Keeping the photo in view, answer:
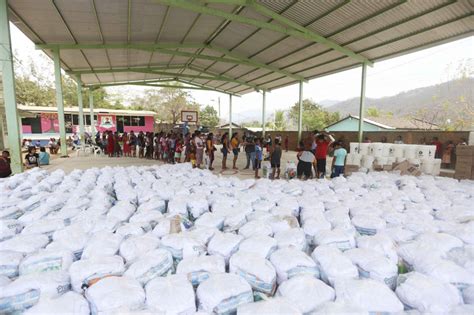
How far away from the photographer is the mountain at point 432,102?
2030cm

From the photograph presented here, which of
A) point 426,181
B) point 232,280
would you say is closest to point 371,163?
point 426,181

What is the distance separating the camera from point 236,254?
148cm

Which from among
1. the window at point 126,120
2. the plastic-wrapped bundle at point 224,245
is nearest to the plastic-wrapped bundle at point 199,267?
the plastic-wrapped bundle at point 224,245

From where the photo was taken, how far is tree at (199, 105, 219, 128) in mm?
39969

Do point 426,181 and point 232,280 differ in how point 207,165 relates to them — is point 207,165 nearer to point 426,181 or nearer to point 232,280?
point 426,181

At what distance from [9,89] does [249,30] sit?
6778 mm

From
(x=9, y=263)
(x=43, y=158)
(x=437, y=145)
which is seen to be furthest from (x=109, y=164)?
(x=437, y=145)

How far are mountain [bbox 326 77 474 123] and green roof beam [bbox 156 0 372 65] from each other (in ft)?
52.3

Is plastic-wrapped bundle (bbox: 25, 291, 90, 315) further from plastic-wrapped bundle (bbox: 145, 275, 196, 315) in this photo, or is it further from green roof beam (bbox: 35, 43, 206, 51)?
green roof beam (bbox: 35, 43, 206, 51)

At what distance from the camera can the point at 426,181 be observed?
3.53m

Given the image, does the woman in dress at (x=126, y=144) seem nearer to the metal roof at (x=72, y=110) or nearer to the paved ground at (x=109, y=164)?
the paved ground at (x=109, y=164)

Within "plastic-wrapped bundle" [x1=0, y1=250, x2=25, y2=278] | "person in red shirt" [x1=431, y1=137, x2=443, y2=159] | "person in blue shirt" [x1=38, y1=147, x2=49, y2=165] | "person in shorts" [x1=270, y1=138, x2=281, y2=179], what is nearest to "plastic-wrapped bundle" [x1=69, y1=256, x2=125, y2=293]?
"plastic-wrapped bundle" [x1=0, y1=250, x2=25, y2=278]

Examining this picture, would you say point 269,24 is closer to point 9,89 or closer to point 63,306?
point 9,89

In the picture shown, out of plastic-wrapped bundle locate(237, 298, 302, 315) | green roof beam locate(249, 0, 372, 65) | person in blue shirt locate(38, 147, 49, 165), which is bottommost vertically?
person in blue shirt locate(38, 147, 49, 165)
